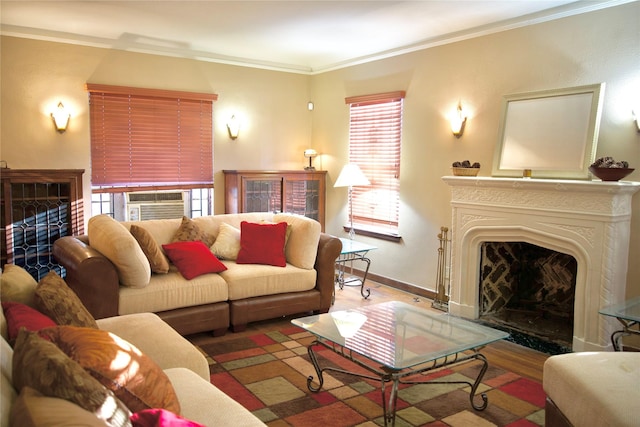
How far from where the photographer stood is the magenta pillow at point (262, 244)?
4.41 m

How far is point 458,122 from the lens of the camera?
15.8 feet

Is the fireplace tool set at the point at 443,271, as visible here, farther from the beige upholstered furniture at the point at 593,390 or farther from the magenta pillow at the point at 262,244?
the beige upholstered furniture at the point at 593,390

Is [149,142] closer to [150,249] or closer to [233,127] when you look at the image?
[233,127]

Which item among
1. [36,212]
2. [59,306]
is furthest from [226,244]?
[59,306]

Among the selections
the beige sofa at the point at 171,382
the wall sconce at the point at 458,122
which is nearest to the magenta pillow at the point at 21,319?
the beige sofa at the point at 171,382

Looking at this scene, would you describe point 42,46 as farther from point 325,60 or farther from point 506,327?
point 506,327

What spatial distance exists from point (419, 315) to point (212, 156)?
3.59m

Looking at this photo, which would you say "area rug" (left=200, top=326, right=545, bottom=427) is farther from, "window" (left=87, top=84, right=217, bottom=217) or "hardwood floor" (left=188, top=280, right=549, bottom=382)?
"window" (left=87, top=84, right=217, bottom=217)

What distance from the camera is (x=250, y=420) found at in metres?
1.89

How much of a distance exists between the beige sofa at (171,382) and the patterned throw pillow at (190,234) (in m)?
1.49

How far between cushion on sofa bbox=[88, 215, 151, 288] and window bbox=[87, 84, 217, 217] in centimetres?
188

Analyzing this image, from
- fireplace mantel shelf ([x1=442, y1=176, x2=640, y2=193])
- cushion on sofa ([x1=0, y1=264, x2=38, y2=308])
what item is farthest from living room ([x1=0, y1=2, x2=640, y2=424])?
cushion on sofa ([x1=0, y1=264, x2=38, y2=308])

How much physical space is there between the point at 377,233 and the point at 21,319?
426 cm

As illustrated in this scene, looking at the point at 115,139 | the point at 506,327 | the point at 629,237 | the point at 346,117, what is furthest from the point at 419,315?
the point at 115,139
